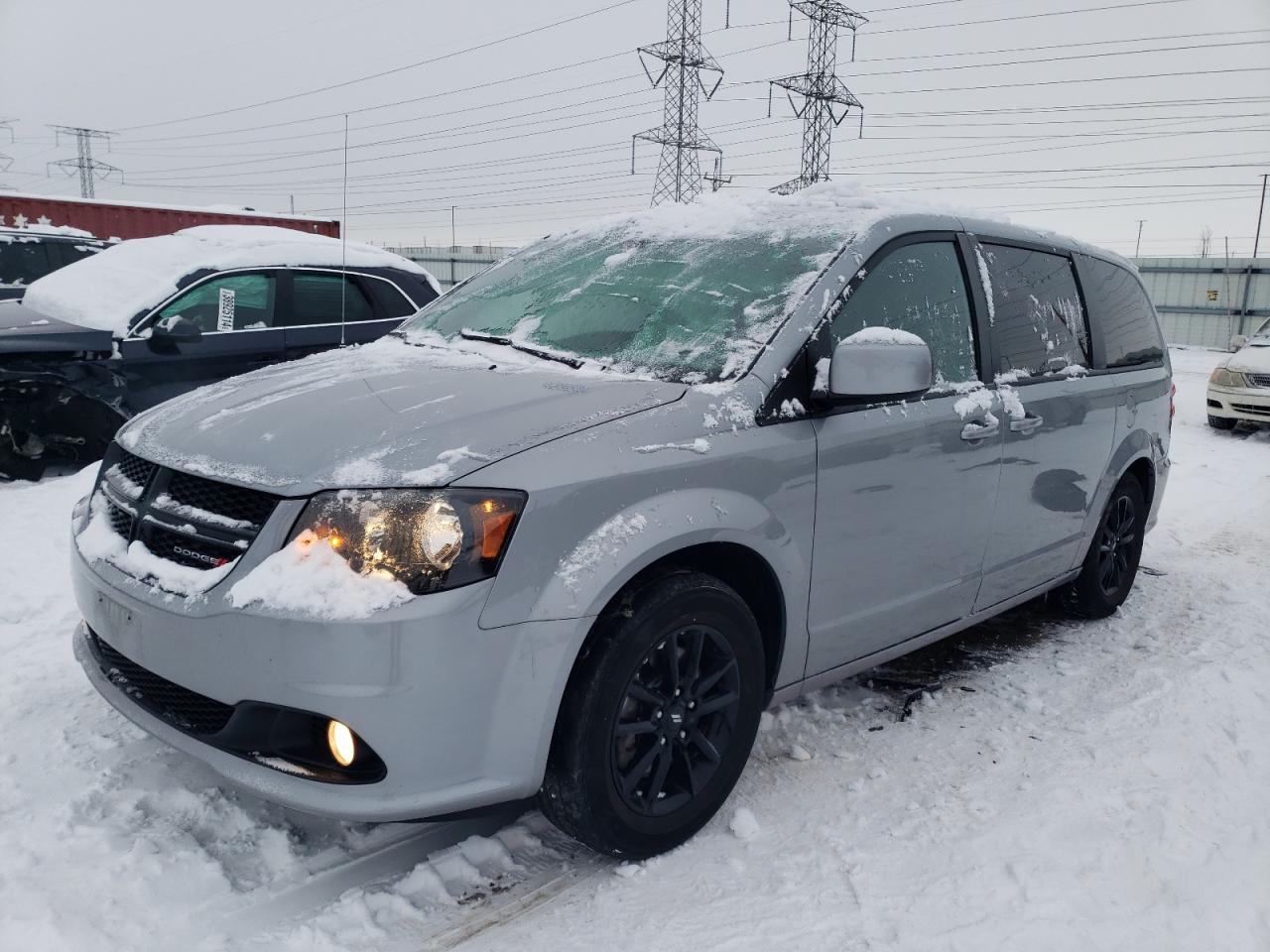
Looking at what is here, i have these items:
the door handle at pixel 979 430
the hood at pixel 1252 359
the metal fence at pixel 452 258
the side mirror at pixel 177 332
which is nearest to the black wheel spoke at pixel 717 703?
the door handle at pixel 979 430

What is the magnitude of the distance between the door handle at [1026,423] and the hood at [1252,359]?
9.30 m

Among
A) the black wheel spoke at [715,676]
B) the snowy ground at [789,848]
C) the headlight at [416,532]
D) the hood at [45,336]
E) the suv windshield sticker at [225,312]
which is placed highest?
the suv windshield sticker at [225,312]

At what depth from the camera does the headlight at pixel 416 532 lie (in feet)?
6.81

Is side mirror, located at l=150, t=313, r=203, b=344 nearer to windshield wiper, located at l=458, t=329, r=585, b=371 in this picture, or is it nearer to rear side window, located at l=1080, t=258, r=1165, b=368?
windshield wiper, located at l=458, t=329, r=585, b=371

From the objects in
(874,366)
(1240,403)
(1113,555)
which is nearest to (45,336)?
(874,366)

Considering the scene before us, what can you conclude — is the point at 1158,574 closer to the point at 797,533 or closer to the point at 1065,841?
the point at 1065,841

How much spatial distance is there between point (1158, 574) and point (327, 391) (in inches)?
194

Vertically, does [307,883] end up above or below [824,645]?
below

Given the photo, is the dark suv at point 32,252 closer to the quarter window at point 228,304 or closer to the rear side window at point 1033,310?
the quarter window at point 228,304

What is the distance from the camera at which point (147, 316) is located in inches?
248

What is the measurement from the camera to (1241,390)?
10.9 metres

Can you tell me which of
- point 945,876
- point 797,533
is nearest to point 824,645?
point 797,533

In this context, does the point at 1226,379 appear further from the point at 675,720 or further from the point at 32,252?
the point at 32,252

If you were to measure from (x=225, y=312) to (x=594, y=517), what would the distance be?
5214mm
